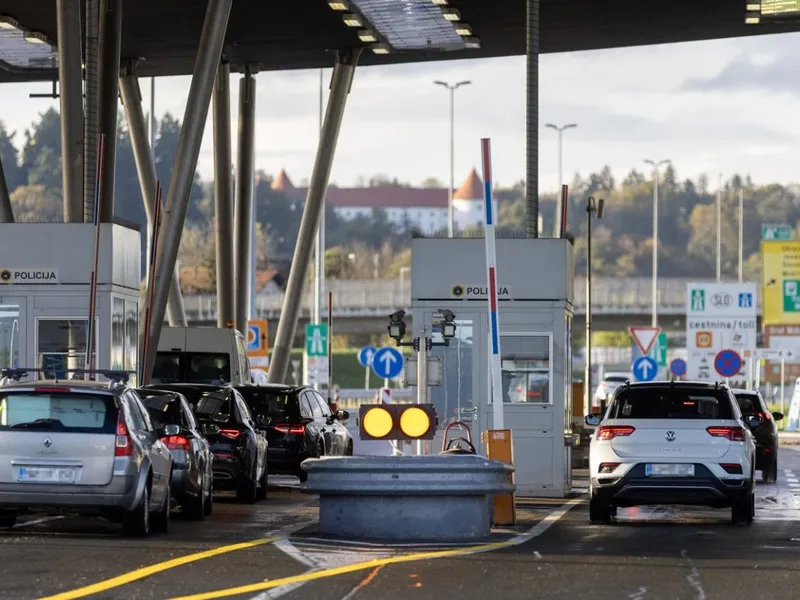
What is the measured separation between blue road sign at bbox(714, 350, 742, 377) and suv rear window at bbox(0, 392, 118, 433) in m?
35.1

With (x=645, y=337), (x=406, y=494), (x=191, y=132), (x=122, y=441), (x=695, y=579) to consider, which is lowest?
(x=695, y=579)

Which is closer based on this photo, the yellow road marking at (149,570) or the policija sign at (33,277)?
the yellow road marking at (149,570)

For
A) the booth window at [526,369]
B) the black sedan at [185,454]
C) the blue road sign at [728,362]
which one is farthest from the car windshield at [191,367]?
the blue road sign at [728,362]

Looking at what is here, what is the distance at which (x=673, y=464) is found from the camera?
21359 millimetres

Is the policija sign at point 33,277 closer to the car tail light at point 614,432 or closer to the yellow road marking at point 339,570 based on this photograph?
the car tail light at point 614,432

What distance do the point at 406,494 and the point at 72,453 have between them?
3056mm

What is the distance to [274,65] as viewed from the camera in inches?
1959

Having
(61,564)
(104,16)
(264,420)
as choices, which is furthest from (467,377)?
(104,16)

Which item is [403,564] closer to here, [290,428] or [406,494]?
[406,494]

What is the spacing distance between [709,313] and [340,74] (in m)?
16.3

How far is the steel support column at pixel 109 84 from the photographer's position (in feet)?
128

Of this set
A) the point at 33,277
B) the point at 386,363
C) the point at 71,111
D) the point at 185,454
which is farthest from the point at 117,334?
the point at 386,363

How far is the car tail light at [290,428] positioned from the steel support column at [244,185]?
19857 mm

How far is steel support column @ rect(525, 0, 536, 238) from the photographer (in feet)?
101
